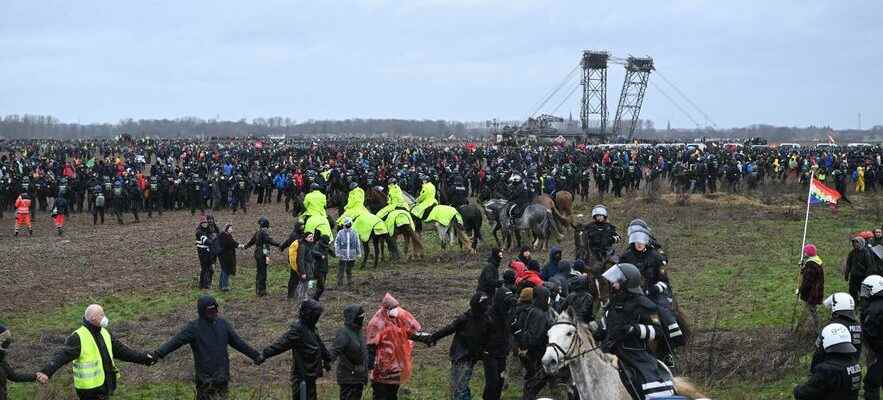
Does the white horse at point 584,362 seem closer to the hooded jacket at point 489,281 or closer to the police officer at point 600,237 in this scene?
the hooded jacket at point 489,281

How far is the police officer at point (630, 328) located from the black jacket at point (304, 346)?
8.75ft

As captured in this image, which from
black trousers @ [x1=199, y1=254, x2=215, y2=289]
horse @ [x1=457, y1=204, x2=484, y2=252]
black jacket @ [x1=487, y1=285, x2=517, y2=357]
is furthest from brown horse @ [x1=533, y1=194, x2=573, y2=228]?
black jacket @ [x1=487, y1=285, x2=517, y2=357]

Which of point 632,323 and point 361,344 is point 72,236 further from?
point 632,323

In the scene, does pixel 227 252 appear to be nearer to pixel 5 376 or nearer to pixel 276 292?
pixel 276 292

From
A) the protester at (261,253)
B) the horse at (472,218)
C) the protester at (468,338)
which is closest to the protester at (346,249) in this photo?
the protester at (261,253)

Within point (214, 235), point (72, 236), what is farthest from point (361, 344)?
point (72, 236)

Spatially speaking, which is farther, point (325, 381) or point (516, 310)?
point (325, 381)

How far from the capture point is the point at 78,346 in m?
7.90

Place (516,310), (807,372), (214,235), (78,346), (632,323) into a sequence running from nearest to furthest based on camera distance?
(632,323)
(78,346)
(516,310)
(807,372)
(214,235)

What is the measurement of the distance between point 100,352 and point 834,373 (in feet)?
20.5

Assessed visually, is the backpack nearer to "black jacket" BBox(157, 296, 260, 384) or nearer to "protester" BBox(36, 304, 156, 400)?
"black jacket" BBox(157, 296, 260, 384)

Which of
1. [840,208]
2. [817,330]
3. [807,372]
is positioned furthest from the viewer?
[840,208]

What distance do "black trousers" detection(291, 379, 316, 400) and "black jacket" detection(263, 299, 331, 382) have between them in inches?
2.0

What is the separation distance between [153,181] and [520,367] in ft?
67.6
